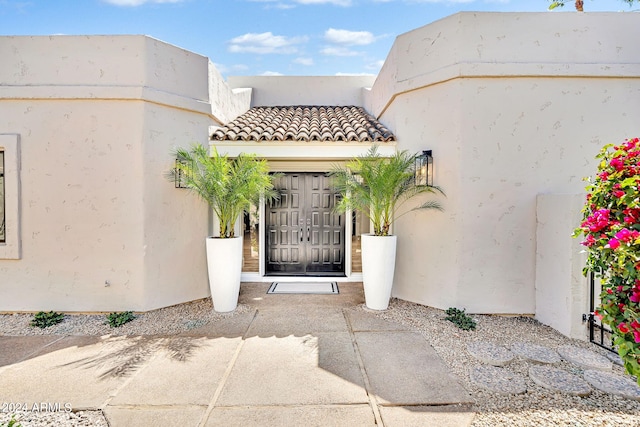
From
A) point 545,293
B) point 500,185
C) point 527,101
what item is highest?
point 527,101

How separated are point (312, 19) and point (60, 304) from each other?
1338 centimetres

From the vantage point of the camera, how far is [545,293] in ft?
22.7

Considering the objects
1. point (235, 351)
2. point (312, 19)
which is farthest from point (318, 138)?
point (312, 19)

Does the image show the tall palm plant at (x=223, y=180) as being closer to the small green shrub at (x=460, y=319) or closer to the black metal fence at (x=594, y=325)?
the small green shrub at (x=460, y=319)

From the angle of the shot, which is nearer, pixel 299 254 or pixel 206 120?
pixel 206 120

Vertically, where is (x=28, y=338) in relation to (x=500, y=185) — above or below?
below

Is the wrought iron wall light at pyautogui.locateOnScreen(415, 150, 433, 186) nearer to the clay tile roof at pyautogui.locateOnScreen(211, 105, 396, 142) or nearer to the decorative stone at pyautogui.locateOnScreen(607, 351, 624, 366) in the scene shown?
the clay tile roof at pyautogui.locateOnScreen(211, 105, 396, 142)

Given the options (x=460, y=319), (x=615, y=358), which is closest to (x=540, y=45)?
(x=460, y=319)

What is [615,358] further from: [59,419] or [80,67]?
[80,67]

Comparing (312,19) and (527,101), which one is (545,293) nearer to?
(527,101)

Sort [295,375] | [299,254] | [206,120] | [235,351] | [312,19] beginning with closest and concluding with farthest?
[295,375]
[235,351]
[206,120]
[299,254]
[312,19]

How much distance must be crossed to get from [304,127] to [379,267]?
4.81 m

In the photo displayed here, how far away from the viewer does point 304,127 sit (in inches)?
382

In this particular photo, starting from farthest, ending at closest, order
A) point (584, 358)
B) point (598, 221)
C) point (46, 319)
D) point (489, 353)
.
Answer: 1. point (46, 319)
2. point (489, 353)
3. point (584, 358)
4. point (598, 221)
